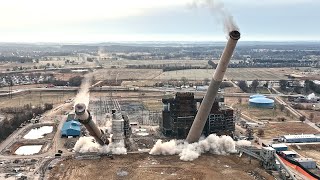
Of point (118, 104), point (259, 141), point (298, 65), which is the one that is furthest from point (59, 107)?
point (298, 65)

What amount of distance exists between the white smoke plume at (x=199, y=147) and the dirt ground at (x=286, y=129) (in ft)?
37.0

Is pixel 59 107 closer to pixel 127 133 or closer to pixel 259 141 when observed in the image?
pixel 127 133

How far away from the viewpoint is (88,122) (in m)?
45.7

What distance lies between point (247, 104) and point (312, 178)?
41.9m

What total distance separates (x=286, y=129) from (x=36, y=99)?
168 feet

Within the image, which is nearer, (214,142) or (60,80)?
→ (214,142)

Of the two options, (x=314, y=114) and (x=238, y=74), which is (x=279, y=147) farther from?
(x=238, y=74)

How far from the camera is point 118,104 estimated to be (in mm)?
81812

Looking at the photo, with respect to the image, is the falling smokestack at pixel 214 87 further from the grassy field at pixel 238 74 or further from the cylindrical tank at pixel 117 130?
the grassy field at pixel 238 74

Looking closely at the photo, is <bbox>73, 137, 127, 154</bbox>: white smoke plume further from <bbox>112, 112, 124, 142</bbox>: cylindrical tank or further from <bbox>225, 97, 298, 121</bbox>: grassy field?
<bbox>225, 97, 298, 121</bbox>: grassy field

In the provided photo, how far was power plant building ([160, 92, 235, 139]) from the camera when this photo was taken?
56.3 meters

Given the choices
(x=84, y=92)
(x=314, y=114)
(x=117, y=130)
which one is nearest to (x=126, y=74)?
(x=84, y=92)

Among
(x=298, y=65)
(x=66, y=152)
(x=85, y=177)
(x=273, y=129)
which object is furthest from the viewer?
(x=298, y=65)

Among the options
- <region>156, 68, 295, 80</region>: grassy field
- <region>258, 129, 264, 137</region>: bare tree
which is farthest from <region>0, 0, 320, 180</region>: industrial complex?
<region>156, 68, 295, 80</region>: grassy field
